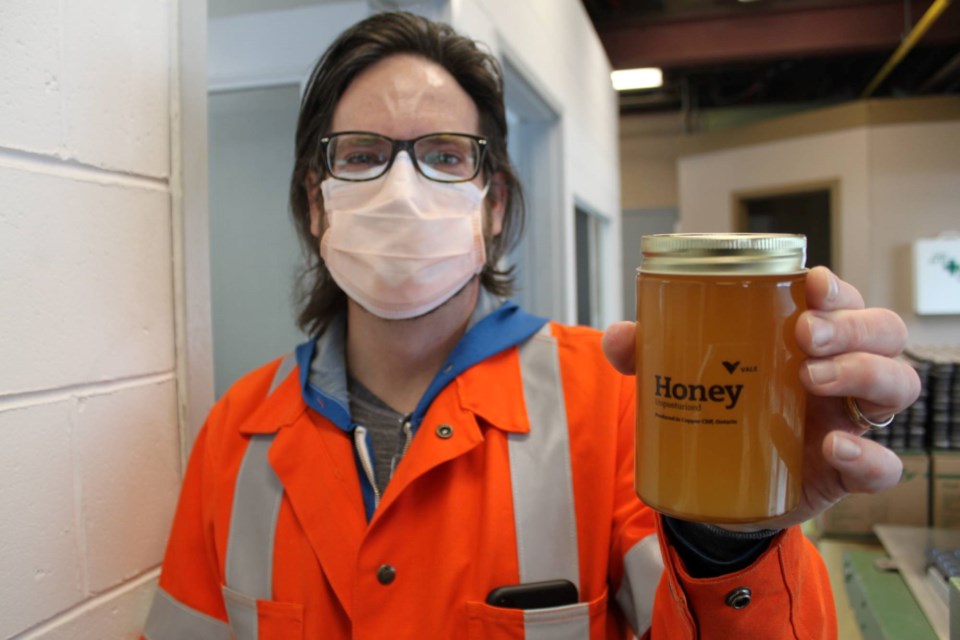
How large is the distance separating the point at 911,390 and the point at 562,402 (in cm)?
52

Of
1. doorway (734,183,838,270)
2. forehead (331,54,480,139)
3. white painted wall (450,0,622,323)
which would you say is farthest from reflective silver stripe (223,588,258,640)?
doorway (734,183,838,270)

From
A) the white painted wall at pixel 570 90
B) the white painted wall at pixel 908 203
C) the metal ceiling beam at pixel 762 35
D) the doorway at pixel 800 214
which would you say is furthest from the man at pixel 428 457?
the doorway at pixel 800 214

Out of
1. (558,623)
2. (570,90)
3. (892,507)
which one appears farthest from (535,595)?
(570,90)

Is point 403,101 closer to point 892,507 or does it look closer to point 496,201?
point 496,201

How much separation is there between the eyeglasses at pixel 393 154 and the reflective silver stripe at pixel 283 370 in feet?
1.07

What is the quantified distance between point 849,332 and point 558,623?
0.57 meters

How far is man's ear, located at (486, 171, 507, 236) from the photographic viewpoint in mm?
1330

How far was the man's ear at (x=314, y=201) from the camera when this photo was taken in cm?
→ 127

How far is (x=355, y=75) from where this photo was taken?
124 cm

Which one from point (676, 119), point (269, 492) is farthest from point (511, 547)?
point (676, 119)

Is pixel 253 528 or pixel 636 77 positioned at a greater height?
pixel 636 77

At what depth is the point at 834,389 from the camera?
63cm

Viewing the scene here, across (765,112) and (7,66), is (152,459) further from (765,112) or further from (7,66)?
(765,112)

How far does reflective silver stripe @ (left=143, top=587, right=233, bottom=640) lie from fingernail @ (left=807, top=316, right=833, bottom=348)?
94 cm
